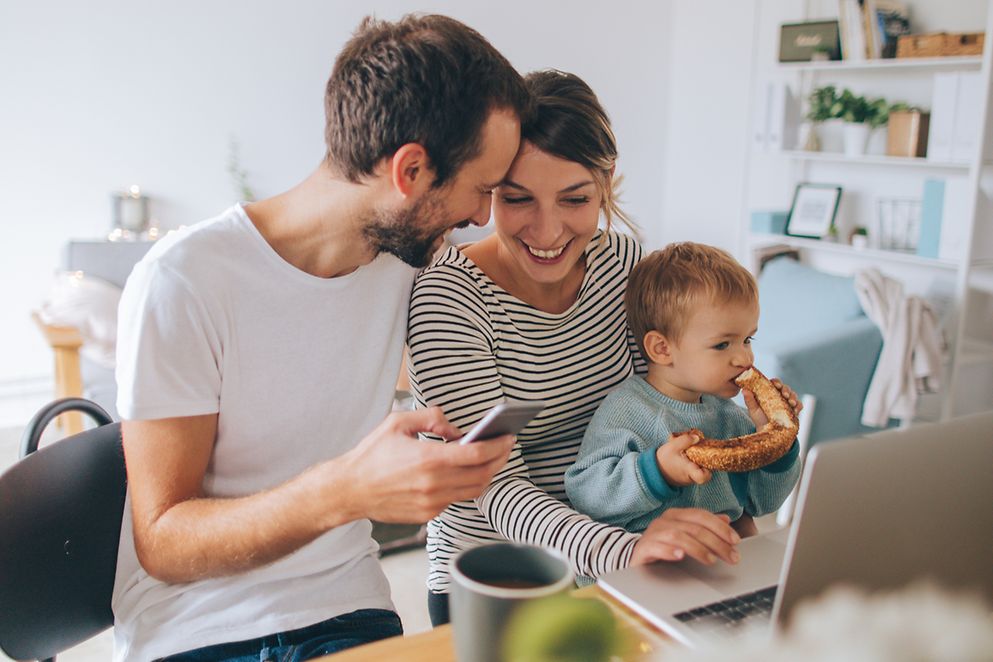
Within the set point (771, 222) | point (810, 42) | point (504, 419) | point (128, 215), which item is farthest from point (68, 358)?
point (810, 42)

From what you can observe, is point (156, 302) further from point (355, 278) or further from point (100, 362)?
point (100, 362)

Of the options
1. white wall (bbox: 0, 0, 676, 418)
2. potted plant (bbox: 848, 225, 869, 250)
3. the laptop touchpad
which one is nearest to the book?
potted plant (bbox: 848, 225, 869, 250)

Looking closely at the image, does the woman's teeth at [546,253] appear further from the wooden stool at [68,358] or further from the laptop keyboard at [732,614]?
the wooden stool at [68,358]

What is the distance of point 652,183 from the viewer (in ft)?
19.3

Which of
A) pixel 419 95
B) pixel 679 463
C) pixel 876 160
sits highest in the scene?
pixel 419 95

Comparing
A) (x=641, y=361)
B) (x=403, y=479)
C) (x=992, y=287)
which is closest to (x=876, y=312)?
Result: (x=992, y=287)

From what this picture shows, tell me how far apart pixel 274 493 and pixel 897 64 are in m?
3.72

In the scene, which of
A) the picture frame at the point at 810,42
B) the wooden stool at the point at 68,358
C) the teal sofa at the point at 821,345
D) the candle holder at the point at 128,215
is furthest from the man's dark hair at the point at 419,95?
the candle holder at the point at 128,215

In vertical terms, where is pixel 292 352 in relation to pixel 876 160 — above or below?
below

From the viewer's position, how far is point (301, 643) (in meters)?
1.15

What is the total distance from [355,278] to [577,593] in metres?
0.59

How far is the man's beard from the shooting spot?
123cm

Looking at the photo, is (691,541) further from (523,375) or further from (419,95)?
(419,95)

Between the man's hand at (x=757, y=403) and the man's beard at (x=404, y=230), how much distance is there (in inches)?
20.1
